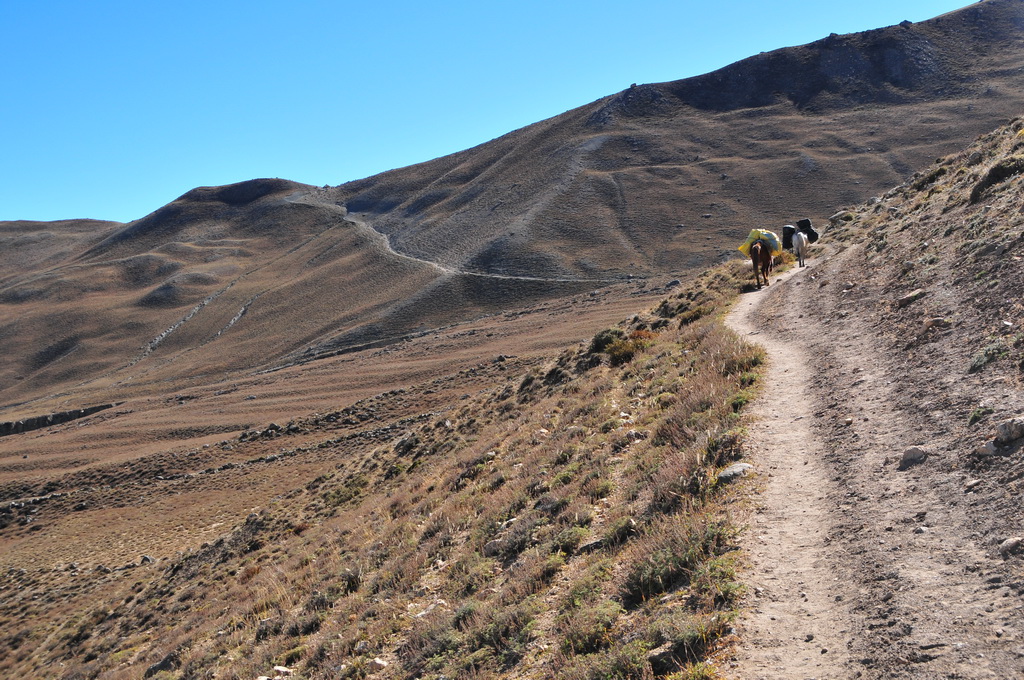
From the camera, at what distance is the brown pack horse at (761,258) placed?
22625mm

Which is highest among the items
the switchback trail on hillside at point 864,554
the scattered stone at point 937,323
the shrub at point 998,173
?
the shrub at point 998,173

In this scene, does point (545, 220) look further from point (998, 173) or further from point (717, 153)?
point (998, 173)

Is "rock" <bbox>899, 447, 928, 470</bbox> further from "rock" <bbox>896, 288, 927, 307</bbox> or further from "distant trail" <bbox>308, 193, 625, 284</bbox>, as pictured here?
"distant trail" <bbox>308, 193, 625, 284</bbox>

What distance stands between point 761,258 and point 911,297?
37.3ft

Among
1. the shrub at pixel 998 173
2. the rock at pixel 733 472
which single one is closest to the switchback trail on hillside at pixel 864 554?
the rock at pixel 733 472

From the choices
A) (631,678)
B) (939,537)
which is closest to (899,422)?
(939,537)

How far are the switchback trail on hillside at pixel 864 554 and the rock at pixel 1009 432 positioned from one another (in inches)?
17.5

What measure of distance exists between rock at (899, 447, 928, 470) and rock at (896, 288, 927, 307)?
584 cm

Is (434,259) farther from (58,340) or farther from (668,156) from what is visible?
(58,340)

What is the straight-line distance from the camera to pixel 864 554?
5469mm

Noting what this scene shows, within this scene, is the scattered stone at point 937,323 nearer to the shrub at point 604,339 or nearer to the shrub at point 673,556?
the shrub at point 673,556

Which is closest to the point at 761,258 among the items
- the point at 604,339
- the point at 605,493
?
the point at 604,339

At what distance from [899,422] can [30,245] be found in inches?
9319

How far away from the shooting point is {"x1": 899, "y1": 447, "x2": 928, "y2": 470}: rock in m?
6.54
